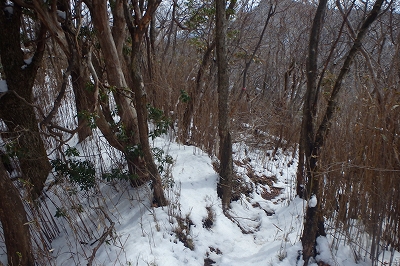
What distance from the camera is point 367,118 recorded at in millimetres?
2613

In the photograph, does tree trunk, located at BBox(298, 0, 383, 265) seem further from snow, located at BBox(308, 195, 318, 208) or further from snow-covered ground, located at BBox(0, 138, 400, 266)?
snow-covered ground, located at BBox(0, 138, 400, 266)

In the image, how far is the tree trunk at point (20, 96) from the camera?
119 inches

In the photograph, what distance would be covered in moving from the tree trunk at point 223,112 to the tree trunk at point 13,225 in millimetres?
2087

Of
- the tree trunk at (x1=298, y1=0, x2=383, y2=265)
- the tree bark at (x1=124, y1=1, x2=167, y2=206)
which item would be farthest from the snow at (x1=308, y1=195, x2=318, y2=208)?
the tree bark at (x1=124, y1=1, x2=167, y2=206)

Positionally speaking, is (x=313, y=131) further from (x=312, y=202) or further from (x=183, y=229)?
(x=183, y=229)

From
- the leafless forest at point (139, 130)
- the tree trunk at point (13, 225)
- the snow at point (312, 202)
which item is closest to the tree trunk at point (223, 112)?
the leafless forest at point (139, 130)

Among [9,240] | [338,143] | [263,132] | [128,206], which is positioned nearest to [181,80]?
[263,132]

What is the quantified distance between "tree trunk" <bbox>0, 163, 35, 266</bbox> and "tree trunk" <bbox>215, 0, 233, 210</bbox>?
2087 millimetres

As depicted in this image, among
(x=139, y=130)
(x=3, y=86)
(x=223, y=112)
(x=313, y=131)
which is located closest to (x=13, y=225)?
(x=139, y=130)

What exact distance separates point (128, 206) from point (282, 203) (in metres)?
2.16

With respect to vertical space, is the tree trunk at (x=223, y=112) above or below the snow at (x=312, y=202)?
above

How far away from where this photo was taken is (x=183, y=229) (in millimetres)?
3164

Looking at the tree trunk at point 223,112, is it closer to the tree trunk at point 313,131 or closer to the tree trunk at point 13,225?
the tree trunk at point 313,131

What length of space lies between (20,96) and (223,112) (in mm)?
2072
